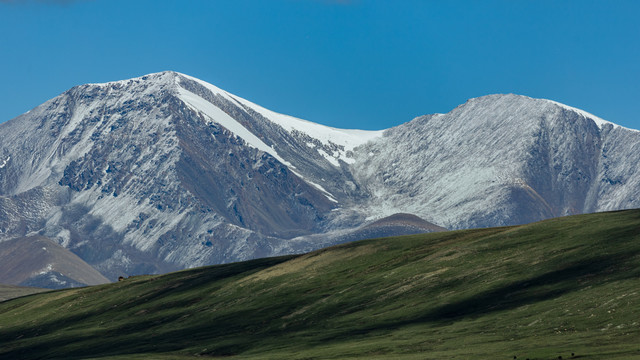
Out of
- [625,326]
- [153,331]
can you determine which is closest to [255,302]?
[153,331]

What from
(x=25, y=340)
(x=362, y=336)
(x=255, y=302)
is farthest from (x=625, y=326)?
(x=25, y=340)

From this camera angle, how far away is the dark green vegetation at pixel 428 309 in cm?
11206

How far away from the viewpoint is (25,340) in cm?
19312

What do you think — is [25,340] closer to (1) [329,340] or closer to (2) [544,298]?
(1) [329,340]

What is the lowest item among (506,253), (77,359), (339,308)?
(77,359)

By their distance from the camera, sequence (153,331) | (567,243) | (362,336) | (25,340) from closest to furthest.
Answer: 1. (362,336)
2. (567,243)
3. (153,331)
4. (25,340)

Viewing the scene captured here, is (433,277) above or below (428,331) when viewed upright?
above

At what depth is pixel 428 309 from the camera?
141 m

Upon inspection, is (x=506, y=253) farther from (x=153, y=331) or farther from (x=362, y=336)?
(x=153, y=331)

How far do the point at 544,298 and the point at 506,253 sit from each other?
3137 centimetres

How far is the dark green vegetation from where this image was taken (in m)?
112

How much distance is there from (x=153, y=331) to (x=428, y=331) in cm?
6830

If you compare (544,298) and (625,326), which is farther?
(544,298)

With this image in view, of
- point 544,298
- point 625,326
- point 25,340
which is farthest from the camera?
point 25,340
